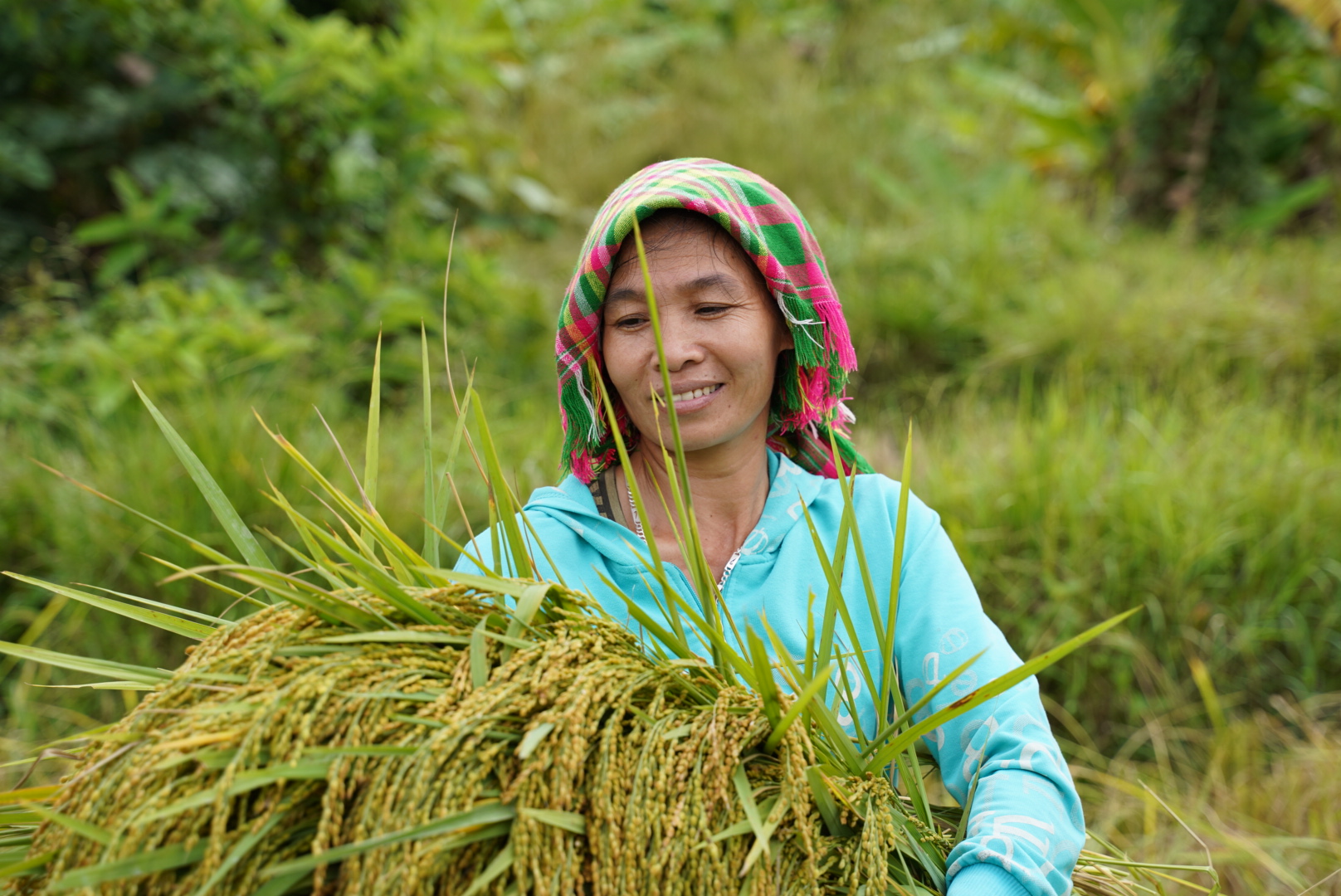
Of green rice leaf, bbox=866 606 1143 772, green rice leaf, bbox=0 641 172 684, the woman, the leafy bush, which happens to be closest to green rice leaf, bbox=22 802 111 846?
green rice leaf, bbox=0 641 172 684

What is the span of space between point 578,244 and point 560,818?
627 centimetres

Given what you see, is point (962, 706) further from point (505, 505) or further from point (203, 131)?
point (203, 131)

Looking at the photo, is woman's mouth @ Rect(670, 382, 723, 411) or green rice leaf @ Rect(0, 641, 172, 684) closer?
green rice leaf @ Rect(0, 641, 172, 684)

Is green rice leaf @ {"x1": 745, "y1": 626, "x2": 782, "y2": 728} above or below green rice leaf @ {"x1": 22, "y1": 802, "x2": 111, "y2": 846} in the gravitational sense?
below

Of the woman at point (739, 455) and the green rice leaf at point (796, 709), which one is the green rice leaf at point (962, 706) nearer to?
the green rice leaf at point (796, 709)

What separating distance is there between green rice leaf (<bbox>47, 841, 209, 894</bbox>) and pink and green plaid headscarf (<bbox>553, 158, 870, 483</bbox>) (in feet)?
3.10

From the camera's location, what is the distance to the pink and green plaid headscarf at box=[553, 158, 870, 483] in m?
1.59

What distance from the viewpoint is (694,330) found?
5.26 ft

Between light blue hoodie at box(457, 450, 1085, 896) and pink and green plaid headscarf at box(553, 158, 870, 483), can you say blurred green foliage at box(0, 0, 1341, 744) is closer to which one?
pink and green plaid headscarf at box(553, 158, 870, 483)

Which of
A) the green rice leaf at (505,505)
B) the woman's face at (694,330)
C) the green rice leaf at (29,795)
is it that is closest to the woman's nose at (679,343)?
the woman's face at (694,330)

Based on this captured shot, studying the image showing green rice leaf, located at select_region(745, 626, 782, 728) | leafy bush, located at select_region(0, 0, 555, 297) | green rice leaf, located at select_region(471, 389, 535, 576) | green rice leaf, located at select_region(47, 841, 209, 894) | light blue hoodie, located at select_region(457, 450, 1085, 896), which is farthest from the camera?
leafy bush, located at select_region(0, 0, 555, 297)

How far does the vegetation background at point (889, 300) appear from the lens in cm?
336

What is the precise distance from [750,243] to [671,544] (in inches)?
22.7

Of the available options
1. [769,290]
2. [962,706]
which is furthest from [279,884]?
[769,290]
